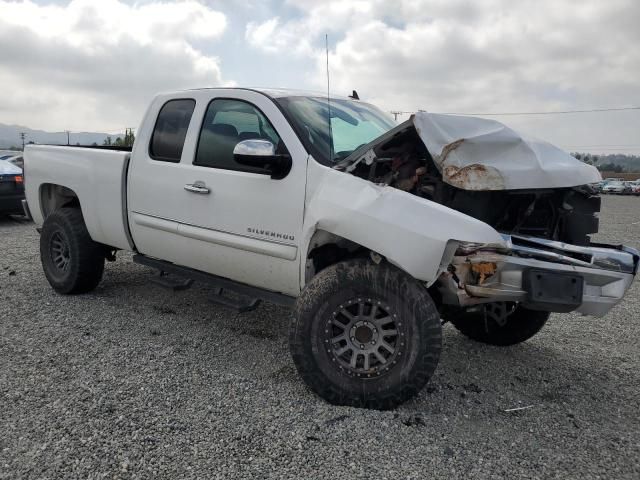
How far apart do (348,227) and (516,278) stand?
992mm

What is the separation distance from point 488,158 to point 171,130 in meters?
2.60

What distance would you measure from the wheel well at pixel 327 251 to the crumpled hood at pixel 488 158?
755mm

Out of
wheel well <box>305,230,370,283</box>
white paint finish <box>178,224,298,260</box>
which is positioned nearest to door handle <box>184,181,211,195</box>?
white paint finish <box>178,224,298,260</box>

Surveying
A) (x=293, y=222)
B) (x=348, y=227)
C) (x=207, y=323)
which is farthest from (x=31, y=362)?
(x=348, y=227)

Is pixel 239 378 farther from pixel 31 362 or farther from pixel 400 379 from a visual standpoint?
pixel 31 362

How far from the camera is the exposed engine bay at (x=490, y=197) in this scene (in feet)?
11.0

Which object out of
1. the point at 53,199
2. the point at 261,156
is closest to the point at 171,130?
the point at 261,156

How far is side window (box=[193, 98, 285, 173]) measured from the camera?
3.83 meters

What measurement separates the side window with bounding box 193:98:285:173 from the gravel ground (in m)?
1.46

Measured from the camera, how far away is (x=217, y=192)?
388 cm

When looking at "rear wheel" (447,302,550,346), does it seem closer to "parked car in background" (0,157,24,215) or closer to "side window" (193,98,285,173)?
"side window" (193,98,285,173)

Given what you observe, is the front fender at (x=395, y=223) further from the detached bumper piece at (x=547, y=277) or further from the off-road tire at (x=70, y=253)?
the off-road tire at (x=70, y=253)

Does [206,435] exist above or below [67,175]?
below

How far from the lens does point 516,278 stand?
302 centimetres
